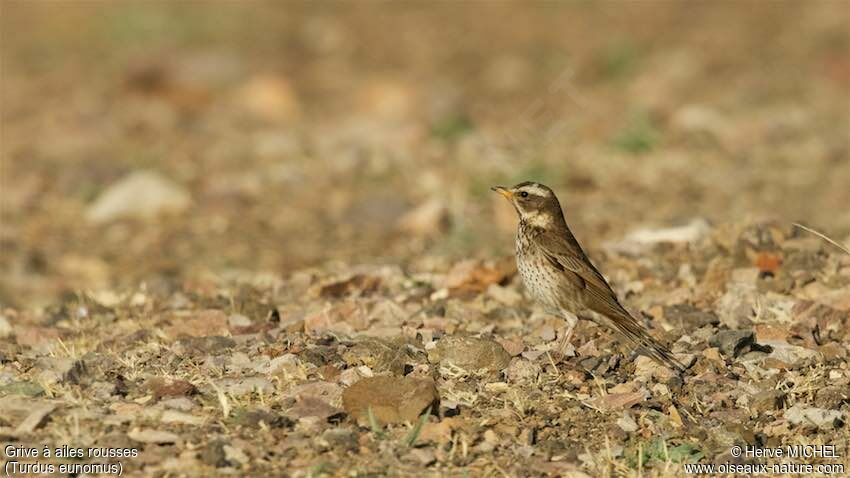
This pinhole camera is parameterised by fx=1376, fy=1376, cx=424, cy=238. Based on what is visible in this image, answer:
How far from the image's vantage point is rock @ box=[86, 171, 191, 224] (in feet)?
43.9

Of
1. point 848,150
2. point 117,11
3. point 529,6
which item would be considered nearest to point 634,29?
point 529,6

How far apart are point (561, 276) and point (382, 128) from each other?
8.80 m

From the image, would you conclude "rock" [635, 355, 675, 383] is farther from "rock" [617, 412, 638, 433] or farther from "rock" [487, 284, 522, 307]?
"rock" [487, 284, 522, 307]

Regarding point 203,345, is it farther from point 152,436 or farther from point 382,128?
point 382,128

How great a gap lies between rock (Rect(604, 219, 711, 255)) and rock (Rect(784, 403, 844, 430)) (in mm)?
3094

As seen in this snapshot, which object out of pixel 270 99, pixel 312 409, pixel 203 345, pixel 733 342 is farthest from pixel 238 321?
pixel 270 99

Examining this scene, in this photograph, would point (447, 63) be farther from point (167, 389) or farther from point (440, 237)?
point (167, 389)

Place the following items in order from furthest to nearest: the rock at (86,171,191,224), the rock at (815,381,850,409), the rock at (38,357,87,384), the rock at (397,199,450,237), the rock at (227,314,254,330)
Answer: the rock at (86,171,191,224), the rock at (397,199,450,237), the rock at (227,314,254,330), the rock at (815,381,850,409), the rock at (38,357,87,384)

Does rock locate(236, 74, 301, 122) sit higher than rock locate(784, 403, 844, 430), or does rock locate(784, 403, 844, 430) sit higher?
rock locate(236, 74, 301, 122)

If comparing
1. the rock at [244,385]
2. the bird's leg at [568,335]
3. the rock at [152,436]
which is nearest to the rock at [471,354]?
the bird's leg at [568,335]

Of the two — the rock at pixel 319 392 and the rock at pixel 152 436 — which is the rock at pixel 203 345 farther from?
the rock at pixel 152 436

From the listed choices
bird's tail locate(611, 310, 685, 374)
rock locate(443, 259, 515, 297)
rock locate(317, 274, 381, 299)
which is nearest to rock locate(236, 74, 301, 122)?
rock locate(317, 274, 381, 299)

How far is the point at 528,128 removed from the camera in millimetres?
12547

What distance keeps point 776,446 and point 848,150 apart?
9.14 m
